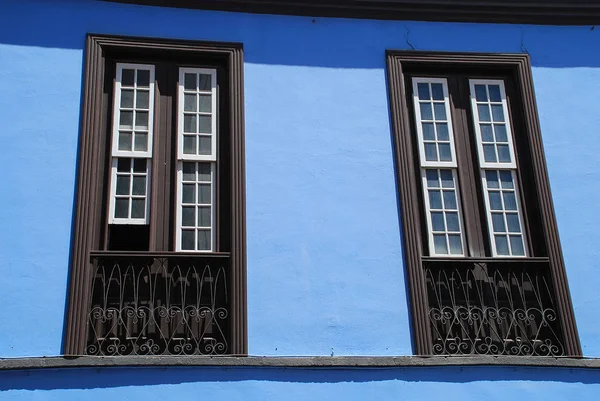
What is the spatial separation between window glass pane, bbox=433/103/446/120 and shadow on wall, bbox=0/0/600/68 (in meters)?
0.65

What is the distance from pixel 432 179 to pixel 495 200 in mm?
700

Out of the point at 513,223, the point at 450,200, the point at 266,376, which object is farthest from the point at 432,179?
the point at 266,376

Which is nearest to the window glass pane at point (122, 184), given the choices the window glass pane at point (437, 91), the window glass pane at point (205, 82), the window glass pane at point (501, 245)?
the window glass pane at point (205, 82)

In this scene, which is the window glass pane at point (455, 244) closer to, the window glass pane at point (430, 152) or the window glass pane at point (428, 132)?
the window glass pane at point (430, 152)

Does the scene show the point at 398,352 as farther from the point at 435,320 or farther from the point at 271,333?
the point at 271,333

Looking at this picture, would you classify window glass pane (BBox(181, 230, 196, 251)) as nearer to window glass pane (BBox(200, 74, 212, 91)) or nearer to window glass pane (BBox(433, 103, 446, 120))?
window glass pane (BBox(200, 74, 212, 91))

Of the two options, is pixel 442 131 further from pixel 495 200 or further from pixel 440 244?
pixel 440 244

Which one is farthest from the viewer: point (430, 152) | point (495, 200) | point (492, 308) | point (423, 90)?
point (423, 90)

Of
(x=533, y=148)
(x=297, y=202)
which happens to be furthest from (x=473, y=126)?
(x=297, y=202)

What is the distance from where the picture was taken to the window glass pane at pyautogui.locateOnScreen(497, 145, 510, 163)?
8492mm

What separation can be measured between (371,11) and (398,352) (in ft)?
12.6

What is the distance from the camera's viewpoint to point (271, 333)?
24.0 ft

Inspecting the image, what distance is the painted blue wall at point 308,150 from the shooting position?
7395mm

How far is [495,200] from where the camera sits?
830 centimetres
